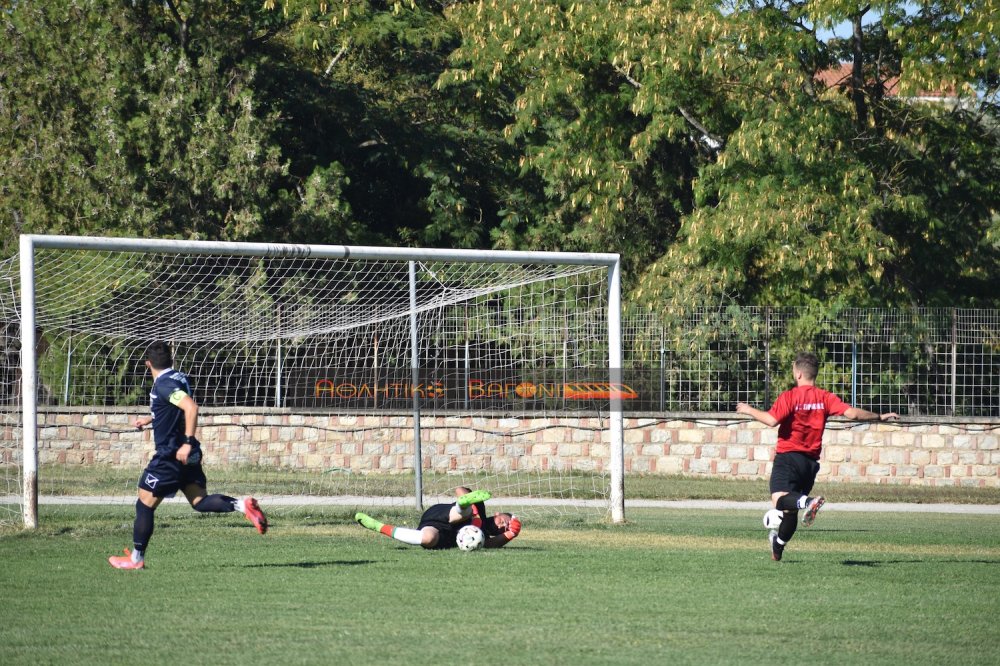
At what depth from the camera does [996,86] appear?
2191 cm

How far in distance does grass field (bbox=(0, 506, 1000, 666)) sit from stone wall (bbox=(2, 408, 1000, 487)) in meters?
7.57

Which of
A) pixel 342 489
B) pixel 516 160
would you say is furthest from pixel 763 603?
pixel 516 160

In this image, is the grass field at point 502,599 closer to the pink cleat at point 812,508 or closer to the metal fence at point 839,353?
the pink cleat at point 812,508

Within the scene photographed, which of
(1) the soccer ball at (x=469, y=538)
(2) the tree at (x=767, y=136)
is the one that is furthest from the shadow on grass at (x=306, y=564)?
(2) the tree at (x=767, y=136)

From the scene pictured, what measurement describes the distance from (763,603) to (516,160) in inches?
850

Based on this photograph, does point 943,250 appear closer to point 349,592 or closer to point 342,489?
point 342,489

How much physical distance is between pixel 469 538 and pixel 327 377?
416 inches

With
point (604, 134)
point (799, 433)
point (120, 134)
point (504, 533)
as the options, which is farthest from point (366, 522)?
point (120, 134)

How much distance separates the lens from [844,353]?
64.3 feet

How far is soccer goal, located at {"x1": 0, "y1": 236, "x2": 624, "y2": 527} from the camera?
16094 millimetres

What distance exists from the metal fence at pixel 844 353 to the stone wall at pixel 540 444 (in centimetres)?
56

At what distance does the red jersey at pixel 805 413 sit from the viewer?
9609 millimetres

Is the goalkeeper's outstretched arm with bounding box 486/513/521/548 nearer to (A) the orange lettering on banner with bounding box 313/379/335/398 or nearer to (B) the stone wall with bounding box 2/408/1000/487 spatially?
(B) the stone wall with bounding box 2/408/1000/487

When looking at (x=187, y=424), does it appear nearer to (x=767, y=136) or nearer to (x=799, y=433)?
(x=799, y=433)
